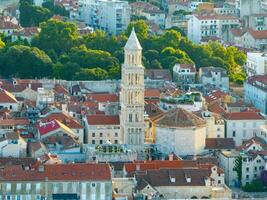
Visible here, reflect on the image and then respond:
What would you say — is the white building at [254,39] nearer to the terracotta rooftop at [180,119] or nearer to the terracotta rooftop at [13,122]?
the terracotta rooftop at [13,122]

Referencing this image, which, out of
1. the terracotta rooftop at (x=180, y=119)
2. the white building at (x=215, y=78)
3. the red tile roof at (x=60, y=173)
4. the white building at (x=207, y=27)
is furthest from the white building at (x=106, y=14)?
the red tile roof at (x=60, y=173)

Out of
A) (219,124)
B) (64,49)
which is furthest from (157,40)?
(219,124)

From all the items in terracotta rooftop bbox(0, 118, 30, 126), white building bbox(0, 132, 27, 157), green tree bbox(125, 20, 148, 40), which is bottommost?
white building bbox(0, 132, 27, 157)

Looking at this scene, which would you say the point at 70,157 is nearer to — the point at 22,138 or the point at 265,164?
the point at 22,138

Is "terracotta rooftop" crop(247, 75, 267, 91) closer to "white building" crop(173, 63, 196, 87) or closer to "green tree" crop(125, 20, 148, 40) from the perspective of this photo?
"white building" crop(173, 63, 196, 87)

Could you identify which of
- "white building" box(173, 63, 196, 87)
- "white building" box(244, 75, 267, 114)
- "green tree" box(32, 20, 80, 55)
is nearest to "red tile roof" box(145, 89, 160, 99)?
"white building" box(244, 75, 267, 114)

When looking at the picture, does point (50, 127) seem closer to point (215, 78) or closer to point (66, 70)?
point (66, 70)
